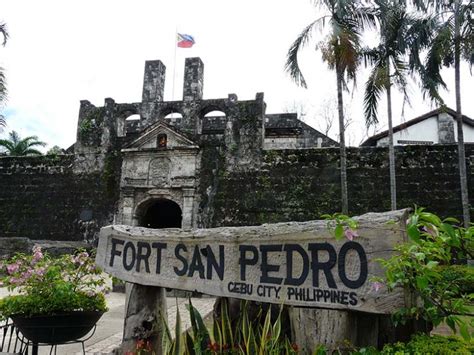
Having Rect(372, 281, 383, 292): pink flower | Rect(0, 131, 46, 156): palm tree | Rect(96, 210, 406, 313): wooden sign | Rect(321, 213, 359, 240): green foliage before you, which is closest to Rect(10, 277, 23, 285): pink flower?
Rect(96, 210, 406, 313): wooden sign

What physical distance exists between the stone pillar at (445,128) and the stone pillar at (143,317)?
15.2 metres

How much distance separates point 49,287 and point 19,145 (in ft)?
81.5

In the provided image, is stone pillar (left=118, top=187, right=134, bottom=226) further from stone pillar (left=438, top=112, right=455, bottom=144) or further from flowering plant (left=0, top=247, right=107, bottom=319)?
stone pillar (left=438, top=112, right=455, bottom=144)

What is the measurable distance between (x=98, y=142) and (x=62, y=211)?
7.88 ft

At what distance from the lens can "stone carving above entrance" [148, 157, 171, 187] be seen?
37.3 feet

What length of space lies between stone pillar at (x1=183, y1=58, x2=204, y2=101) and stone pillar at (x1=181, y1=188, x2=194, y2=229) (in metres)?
2.99

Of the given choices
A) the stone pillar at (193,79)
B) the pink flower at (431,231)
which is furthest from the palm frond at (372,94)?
the pink flower at (431,231)

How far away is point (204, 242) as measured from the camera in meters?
2.58

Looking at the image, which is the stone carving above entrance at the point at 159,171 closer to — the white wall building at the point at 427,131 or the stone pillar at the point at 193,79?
the stone pillar at the point at 193,79

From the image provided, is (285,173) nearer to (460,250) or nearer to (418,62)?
(418,62)

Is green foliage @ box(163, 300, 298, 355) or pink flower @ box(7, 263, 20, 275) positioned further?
pink flower @ box(7, 263, 20, 275)

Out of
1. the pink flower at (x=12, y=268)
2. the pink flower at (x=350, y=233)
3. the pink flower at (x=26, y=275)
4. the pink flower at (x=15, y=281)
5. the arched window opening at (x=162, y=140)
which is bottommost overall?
the pink flower at (x=15, y=281)

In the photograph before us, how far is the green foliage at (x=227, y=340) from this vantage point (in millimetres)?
2270

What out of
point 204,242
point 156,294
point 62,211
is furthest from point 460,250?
point 62,211
